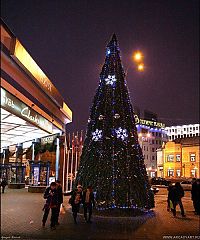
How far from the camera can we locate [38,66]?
612 inches

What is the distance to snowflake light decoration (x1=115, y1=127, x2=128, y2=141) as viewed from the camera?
12.5 m

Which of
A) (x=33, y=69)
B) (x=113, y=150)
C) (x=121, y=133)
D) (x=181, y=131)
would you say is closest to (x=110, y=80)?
(x=121, y=133)

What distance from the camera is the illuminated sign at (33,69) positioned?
41.7 ft

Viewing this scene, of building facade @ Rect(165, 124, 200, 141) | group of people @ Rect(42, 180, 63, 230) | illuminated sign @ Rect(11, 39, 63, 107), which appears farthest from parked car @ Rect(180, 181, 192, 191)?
building facade @ Rect(165, 124, 200, 141)

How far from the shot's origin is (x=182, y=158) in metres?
62.7

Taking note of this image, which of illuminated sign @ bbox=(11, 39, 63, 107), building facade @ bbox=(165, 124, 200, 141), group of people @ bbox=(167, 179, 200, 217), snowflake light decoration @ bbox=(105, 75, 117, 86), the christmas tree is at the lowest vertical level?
group of people @ bbox=(167, 179, 200, 217)

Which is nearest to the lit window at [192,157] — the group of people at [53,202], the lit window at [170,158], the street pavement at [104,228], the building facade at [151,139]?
the lit window at [170,158]

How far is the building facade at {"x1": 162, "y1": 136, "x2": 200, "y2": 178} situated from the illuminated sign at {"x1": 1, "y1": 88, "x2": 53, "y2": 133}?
1960 inches

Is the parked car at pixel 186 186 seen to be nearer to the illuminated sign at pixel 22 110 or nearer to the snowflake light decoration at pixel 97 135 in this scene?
the illuminated sign at pixel 22 110

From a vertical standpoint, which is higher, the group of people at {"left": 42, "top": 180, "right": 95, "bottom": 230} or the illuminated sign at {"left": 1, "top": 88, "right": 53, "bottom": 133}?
the illuminated sign at {"left": 1, "top": 88, "right": 53, "bottom": 133}

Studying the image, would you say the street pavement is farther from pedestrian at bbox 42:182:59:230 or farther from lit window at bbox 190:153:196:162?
lit window at bbox 190:153:196:162

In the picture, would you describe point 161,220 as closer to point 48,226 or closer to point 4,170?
point 48,226

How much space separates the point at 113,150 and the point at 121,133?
2.69ft

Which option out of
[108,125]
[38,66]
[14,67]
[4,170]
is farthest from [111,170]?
[4,170]
